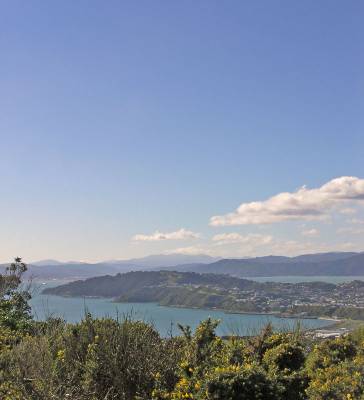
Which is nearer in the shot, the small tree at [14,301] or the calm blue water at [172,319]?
the calm blue water at [172,319]

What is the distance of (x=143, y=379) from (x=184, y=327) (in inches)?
69.0

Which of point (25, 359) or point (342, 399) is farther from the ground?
point (25, 359)

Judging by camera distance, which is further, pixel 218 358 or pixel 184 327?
pixel 184 327

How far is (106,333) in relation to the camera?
887 cm

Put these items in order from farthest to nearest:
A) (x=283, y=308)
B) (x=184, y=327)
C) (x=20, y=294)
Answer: (x=283, y=308) < (x=20, y=294) < (x=184, y=327)

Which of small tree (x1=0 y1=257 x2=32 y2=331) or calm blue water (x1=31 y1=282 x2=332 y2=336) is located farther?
small tree (x1=0 y1=257 x2=32 y2=331)

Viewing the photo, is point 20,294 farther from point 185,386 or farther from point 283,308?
point 283,308

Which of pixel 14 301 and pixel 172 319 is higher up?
pixel 14 301

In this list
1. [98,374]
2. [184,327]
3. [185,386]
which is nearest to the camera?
[185,386]

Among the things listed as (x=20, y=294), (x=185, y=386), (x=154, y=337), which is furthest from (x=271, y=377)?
(x=20, y=294)

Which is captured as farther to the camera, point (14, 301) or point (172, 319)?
point (172, 319)

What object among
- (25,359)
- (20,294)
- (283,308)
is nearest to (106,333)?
(25,359)

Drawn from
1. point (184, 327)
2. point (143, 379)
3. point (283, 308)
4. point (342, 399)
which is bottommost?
point (283, 308)

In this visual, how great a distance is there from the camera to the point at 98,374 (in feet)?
26.3
